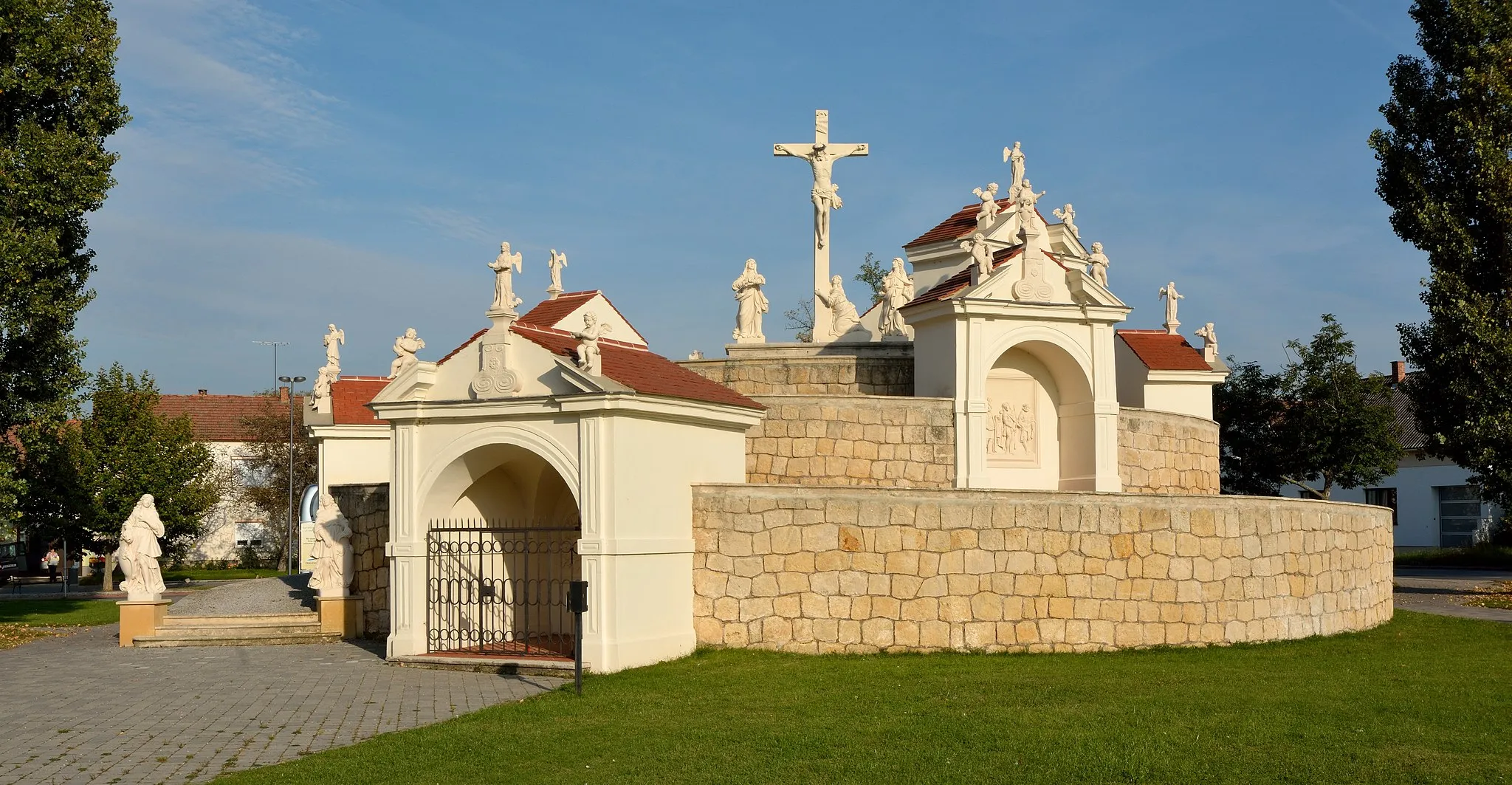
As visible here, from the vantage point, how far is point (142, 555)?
66.7ft

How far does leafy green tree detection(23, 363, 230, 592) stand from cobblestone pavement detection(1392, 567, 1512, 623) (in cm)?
3454

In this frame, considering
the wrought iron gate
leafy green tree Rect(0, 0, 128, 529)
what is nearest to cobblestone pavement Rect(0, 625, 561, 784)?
the wrought iron gate

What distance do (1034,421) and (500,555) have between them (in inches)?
361

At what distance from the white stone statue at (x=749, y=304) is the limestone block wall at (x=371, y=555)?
884cm

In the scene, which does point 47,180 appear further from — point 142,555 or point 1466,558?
point 1466,558

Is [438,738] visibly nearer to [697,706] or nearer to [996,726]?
[697,706]

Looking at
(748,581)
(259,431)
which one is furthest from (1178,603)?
(259,431)

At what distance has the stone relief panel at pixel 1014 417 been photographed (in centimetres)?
2200

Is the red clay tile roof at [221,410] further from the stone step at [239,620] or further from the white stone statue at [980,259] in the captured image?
the white stone statue at [980,259]

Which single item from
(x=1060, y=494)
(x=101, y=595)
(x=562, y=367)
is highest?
(x=562, y=367)

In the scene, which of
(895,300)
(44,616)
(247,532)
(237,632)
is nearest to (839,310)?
(895,300)

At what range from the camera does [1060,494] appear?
677 inches

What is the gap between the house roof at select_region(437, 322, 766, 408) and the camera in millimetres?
16250

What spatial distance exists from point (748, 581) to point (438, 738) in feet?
19.9
